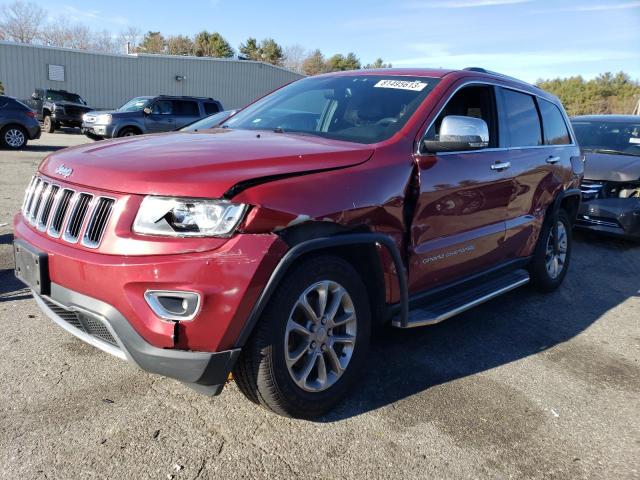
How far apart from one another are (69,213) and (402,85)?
91.6 inches

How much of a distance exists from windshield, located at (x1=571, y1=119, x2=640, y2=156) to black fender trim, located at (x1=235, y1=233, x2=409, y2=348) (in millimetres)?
7105

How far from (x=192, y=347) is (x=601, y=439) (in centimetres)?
229

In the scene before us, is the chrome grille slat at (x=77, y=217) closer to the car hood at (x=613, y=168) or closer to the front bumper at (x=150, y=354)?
the front bumper at (x=150, y=354)

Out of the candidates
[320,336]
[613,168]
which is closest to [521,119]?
[320,336]

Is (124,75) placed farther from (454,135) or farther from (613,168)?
(454,135)

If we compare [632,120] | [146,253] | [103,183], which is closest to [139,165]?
[103,183]

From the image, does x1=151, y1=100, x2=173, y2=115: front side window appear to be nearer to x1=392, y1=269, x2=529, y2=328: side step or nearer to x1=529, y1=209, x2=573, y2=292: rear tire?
x1=529, y1=209, x2=573, y2=292: rear tire

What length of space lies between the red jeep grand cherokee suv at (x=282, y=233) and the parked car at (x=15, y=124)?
13.5m

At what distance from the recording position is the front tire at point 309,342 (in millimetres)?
2604

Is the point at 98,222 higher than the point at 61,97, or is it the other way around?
the point at 98,222

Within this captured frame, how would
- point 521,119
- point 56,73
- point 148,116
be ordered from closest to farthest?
point 521,119 → point 148,116 → point 56,73

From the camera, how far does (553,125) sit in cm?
534

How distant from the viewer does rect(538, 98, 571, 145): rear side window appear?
5.16 meters

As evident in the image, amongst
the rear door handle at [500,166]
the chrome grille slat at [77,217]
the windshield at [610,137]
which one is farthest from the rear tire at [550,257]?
the chrome grille slat at [77,217]
